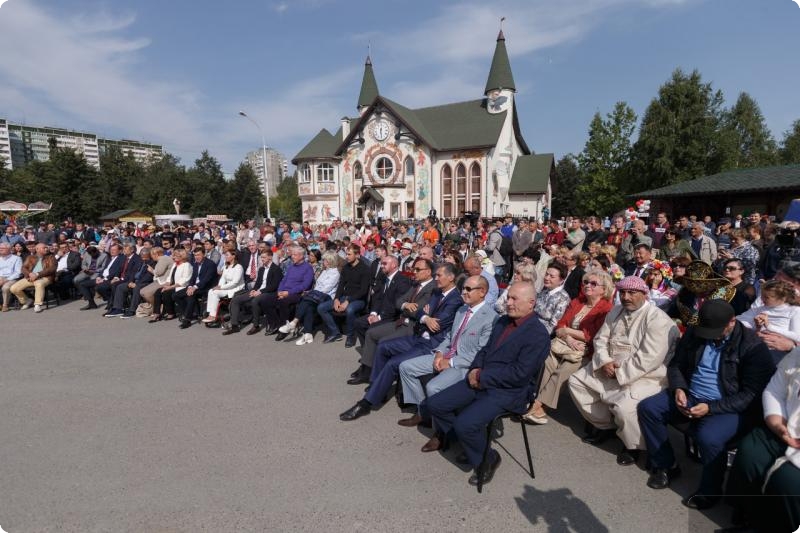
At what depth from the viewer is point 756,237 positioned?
7.44m

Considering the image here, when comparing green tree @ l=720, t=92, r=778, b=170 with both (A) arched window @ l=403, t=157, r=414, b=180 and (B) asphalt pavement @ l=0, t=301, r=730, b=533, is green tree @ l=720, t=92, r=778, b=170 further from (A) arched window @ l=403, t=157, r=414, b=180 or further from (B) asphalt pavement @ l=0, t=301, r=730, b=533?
(B) asphalt pavement @ l=0, t=301, r=730, b=533

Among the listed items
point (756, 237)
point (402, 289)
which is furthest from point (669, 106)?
point (402, 289)

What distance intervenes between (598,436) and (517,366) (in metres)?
1.19

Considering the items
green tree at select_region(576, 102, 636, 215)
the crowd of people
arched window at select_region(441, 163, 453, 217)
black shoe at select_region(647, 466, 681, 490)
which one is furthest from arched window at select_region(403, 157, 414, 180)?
black shoe at select_region(647, 466, 681, 490)

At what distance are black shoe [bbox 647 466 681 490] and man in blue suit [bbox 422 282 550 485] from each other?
1029 mm

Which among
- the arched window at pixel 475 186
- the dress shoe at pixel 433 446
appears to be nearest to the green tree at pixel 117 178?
the arched window at pixel 475 186

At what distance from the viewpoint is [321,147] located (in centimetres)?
3891

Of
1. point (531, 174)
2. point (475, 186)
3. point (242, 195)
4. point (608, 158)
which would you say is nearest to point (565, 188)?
point (608, 158)

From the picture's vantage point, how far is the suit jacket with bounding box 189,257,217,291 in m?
8.18

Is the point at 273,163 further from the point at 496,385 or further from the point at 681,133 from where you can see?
the point at 496,385

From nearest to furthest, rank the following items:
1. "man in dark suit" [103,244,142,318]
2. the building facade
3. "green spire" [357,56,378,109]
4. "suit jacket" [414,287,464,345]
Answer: "suit jacket" [414,287,464,345], "man in dark suit" [103,244,142,318], the building facade, "green spire" [357,56,378,109]

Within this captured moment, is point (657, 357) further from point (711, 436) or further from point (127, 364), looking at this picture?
point (127, 364)

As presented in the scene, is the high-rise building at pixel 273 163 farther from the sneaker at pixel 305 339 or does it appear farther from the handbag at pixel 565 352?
the handbag at pixel 565 352

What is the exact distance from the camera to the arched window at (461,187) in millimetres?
33438
